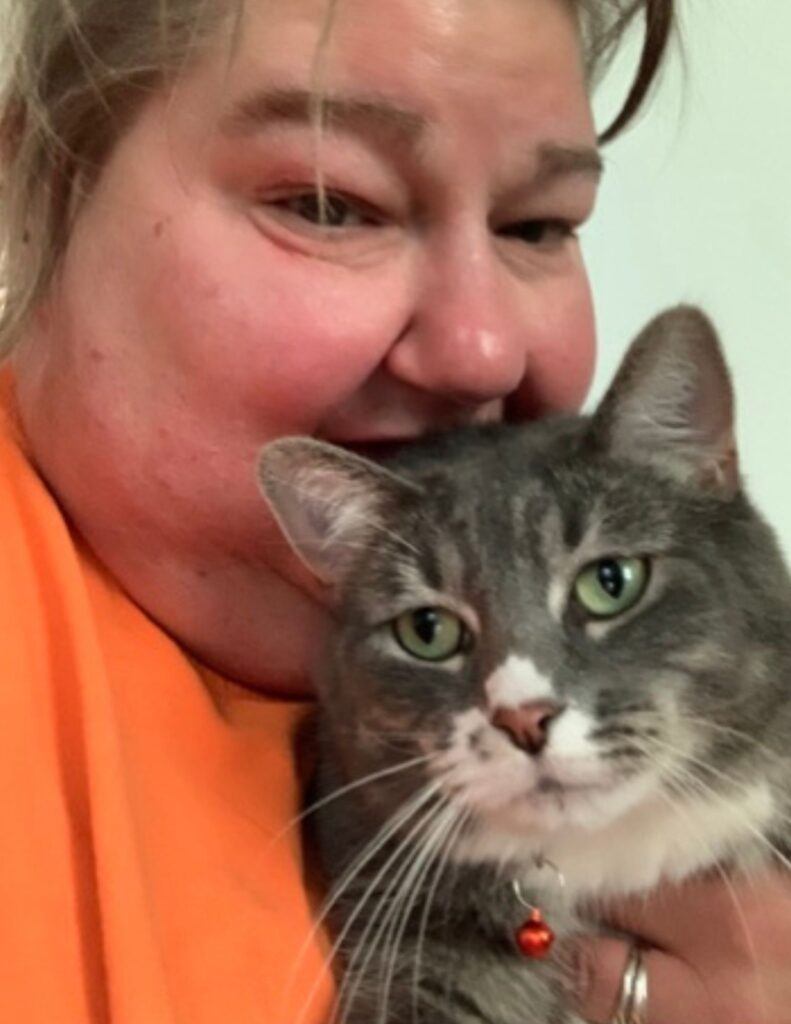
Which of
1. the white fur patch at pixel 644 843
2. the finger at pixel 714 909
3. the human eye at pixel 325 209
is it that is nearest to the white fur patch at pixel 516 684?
the white fur patch at pixel 644 843

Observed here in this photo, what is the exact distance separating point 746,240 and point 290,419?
962 millimetres

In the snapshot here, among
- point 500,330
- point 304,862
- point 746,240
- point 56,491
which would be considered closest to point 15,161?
point 56,491

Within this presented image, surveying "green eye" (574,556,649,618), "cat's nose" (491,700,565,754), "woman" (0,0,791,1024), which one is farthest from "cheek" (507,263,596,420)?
"cat's nose" (491,700,565,754)

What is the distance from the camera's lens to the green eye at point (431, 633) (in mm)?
975

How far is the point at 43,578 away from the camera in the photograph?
1.00 meters

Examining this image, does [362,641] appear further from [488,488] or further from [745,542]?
[745,542]

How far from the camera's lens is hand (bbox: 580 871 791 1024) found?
0.98 metres

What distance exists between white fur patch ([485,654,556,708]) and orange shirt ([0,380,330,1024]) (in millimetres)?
226

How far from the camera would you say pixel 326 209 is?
1.01 m

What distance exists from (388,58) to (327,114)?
57 mm

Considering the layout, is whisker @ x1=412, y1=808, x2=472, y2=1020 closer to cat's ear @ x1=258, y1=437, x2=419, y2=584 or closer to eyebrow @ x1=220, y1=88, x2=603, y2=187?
cat's ear @ x1=258, y1=437, x2=419, y2=584

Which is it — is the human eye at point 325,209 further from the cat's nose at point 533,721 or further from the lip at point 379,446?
the cat's nose at point 533,721

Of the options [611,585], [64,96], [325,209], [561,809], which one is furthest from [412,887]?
[64,96]

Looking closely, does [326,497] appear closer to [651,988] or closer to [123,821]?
[123,821]
